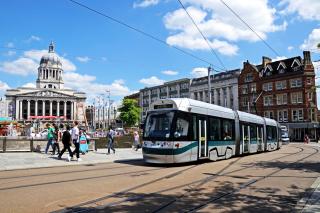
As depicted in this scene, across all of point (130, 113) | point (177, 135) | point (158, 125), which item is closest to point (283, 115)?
point (130, 113)

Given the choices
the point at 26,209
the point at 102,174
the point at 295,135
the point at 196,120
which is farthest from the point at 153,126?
→ the point at 295,135

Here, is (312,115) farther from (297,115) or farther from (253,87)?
(253,87)

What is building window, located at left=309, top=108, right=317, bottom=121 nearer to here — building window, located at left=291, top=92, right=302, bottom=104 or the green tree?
building window, located at left=291, top=92, right=302, bottom=104

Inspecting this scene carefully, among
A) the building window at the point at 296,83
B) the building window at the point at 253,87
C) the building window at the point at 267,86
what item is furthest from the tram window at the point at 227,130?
the building window at the point at 253,87

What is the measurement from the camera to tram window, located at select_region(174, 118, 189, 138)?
15227 mm

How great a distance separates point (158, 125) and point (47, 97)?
459 ft

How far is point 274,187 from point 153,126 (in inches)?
272

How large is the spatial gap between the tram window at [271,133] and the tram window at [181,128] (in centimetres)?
1502

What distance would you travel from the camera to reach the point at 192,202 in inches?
313

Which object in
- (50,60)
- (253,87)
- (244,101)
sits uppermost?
(50,60)

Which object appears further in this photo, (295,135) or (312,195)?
(295,135)

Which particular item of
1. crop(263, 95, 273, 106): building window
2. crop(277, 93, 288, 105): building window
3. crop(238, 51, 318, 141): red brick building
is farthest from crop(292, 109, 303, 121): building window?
crop(263, 95, 273, 106): building window

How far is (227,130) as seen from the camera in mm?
19781

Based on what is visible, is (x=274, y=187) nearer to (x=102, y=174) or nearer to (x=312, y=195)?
(x=312, y=195)
